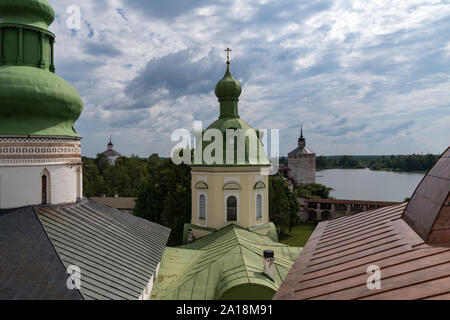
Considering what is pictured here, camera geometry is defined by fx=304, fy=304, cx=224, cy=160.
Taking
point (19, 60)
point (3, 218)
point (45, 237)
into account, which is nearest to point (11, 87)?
point (19, 60)

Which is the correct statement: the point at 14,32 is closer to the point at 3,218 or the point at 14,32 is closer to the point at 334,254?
the point at 3,218

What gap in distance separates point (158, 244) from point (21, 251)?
5.02 metres

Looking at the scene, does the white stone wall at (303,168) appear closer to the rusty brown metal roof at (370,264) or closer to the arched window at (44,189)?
the arched window at (44,189)

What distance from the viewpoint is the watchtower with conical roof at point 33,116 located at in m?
8.77

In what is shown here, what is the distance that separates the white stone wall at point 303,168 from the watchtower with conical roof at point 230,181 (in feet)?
173

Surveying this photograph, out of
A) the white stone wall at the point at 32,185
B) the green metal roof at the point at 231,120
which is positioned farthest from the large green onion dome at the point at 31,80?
the green metal roof at the point at 231,120

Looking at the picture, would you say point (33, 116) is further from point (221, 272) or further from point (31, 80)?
point (221, 272)

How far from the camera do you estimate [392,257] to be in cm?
425

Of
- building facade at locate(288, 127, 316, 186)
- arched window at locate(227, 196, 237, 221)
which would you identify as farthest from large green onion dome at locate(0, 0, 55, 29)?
building facade at locate(288, 127, 316, 186)

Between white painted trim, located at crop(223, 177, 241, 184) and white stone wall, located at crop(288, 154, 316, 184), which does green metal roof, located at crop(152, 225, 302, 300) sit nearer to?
white painted trim, located at crop(223, 177, 241, 184)

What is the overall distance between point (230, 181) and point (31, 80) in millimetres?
9456

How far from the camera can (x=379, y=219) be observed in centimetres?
649

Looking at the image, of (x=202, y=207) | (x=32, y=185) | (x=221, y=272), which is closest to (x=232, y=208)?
(x=202, y=207)

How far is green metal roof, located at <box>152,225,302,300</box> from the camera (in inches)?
315
